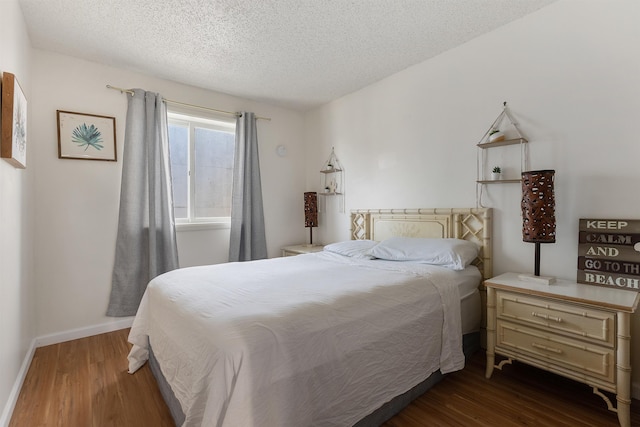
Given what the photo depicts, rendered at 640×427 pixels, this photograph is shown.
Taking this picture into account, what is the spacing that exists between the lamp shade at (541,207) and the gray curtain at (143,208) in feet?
10.7

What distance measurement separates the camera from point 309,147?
14.7 ft

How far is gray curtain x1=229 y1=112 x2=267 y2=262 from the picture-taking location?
373cm

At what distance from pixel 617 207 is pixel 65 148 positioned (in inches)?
173

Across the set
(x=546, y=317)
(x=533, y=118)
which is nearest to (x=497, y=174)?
(x=533, y=118)

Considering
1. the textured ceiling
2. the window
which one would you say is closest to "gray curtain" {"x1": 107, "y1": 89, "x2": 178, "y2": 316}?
the window

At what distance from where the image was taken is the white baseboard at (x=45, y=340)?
5.62 feet

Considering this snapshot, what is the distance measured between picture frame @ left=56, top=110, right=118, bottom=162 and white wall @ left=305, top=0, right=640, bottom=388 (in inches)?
109

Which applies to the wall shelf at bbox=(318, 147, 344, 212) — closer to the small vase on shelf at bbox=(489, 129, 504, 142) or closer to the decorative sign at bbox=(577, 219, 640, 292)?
the small vase on shelf at bbox=(489, 129, 504, 142)

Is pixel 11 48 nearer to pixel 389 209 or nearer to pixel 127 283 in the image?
pixel 127 283

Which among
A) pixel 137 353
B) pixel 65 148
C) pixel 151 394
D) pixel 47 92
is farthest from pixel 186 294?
pixel 47 92

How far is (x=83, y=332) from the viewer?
9.45 feet

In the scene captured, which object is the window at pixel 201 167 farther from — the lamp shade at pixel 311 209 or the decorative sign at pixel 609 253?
the decorative sign at pixel 609 253

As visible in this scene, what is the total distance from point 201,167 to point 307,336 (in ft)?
9.73

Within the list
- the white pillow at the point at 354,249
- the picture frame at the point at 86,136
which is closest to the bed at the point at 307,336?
the white pillow at the point at 354,249
